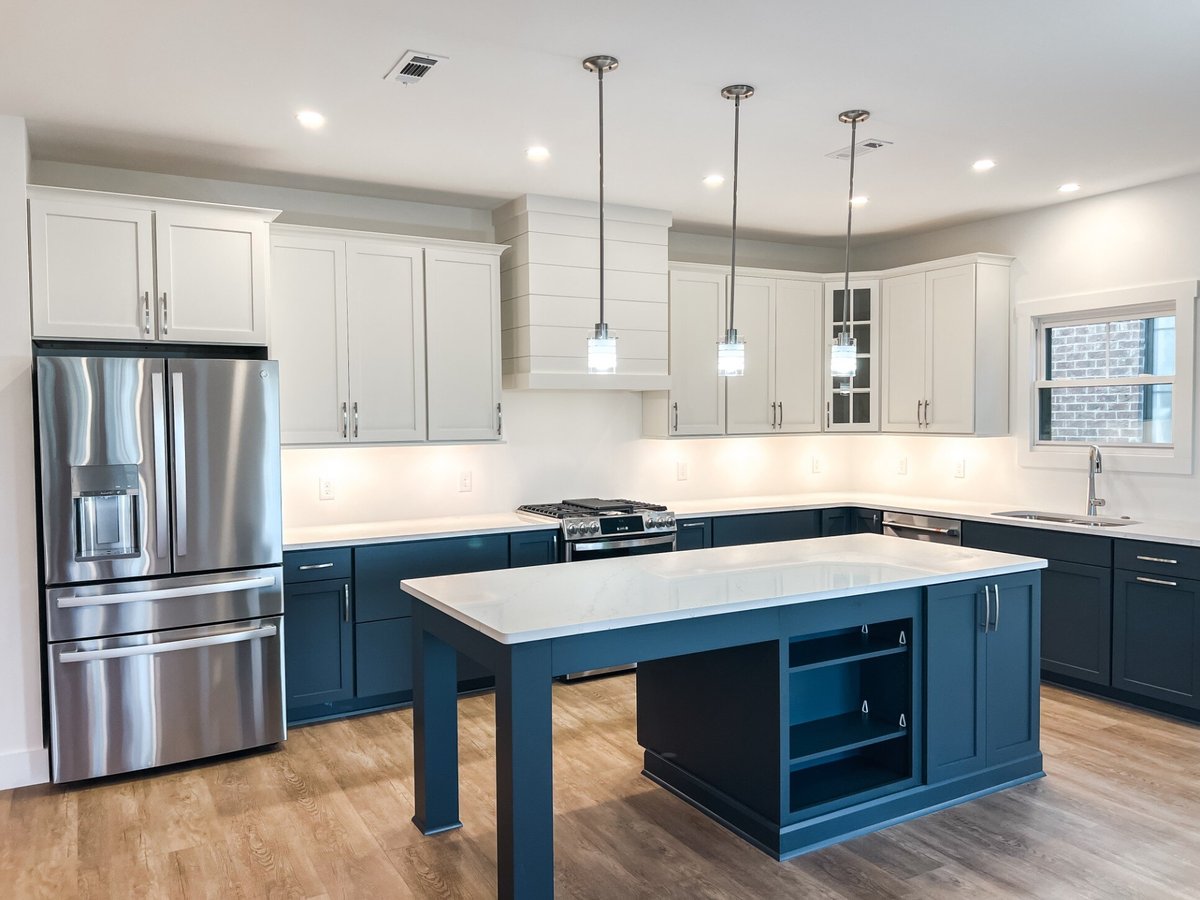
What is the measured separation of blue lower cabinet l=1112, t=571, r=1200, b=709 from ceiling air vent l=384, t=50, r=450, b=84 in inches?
148

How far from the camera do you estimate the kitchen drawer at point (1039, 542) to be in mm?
4312

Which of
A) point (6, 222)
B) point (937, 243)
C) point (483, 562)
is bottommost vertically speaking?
point (483, 562)

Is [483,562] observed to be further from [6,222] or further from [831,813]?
[6,222]

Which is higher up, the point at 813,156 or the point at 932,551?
the point at 813,156

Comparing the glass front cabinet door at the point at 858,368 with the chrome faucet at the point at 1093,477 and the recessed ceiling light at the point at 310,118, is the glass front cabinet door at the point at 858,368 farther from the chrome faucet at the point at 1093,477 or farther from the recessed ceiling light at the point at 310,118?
the recessed ceiling light at the point at 310,118

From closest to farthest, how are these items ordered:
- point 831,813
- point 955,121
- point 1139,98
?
point 831,813 < point 1139,98 < point 955,121

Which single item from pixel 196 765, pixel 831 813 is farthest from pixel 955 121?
pixel 196 765

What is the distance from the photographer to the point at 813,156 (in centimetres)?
405

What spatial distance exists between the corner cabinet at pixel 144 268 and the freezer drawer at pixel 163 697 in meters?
1.26

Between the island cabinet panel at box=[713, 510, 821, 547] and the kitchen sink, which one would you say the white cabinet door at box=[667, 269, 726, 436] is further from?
the kitchen sink

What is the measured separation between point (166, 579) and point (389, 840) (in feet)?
4.78

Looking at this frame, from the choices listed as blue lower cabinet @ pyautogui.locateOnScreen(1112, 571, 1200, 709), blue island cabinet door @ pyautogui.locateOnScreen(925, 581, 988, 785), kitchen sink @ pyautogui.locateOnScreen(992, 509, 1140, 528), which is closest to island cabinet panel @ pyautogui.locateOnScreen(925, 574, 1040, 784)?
blue island cabinet door @ pyautogui.locateOnScreen(925, 581, 988, 785)

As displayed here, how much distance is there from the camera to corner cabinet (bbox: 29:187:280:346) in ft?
11.6

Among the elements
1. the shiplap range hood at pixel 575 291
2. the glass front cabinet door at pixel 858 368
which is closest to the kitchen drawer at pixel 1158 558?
the glass front cabinet door at pixel 858 368
